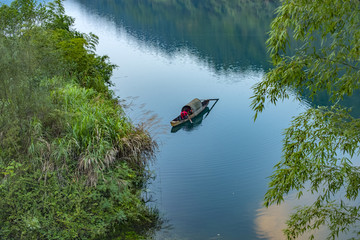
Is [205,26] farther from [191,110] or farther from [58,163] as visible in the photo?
[58,163]

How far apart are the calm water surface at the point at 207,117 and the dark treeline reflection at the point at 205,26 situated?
16 centimetres

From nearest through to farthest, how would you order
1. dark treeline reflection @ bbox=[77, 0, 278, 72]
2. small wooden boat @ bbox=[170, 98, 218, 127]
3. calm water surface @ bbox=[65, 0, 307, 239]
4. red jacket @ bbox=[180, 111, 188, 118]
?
calm water surface @ bbox=[65, 0, 307, 239] → small wooden boat @ bbox=[170, 98, 218, 127] → red jacket @ bbox=[180, 111, 188, 118] → dark treeline reflection @ bbox=[77, 0, 278, 72]

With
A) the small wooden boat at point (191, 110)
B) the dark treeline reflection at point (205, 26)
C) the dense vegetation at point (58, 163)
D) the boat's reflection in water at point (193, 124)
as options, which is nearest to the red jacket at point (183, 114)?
the small wooden boat at point (191, 110)

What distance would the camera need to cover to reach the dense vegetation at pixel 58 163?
12.7 m

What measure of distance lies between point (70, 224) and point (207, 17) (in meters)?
63.4

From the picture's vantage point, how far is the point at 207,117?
2938 cm

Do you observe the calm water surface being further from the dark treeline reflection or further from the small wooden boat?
the small wooden boat

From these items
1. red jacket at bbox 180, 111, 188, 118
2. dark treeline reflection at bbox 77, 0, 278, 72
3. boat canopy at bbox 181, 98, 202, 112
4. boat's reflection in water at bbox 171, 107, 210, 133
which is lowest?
boat's reflection in water at bbox 171, 107, 210, 133

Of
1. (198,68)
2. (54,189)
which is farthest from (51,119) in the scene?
(198,68)

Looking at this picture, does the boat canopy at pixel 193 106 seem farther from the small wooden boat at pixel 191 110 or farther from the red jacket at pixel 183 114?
the red jacket at pixel 183 114

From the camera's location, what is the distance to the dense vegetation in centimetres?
1274

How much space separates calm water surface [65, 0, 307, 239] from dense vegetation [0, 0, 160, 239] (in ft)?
8.09

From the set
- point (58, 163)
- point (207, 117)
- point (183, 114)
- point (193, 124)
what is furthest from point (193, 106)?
point (58, 163)

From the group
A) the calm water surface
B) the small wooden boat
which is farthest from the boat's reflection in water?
the small wooden boat
